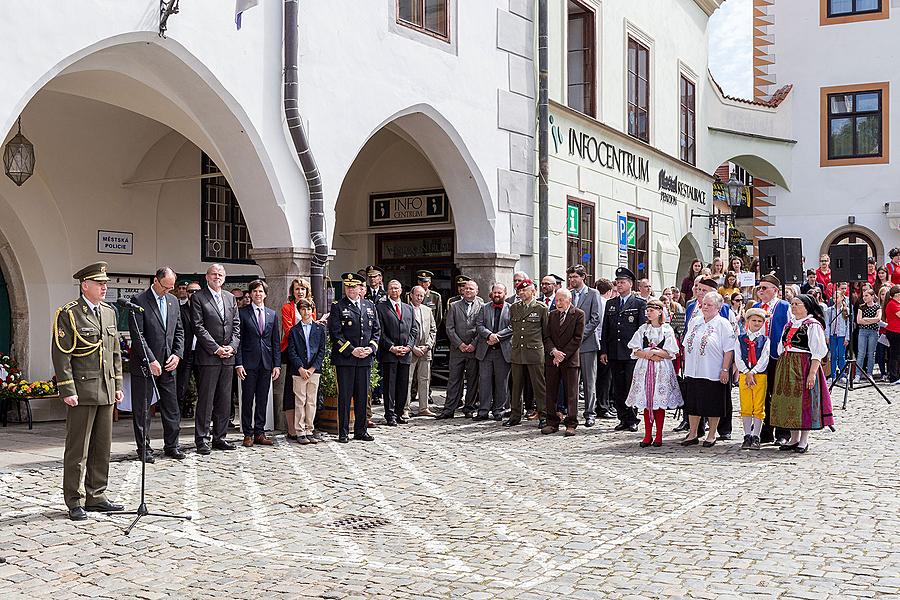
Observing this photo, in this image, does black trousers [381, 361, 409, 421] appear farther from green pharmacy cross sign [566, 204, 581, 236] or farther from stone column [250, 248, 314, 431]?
green pharmacy cross sign [566, 204, 581, 236]

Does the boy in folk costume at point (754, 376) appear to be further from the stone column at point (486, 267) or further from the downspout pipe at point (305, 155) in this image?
the stone column at point (486, 267)

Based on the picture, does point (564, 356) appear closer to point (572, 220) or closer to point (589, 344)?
point (589, 344)

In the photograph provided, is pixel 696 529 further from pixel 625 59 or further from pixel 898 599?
pixel 625 59

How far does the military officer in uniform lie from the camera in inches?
428

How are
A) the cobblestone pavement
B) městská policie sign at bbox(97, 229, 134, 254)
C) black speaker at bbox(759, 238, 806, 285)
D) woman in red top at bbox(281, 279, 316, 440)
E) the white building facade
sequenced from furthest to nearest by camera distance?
1. the white building facade
2. black speaker at bbox(759, 238, 806, 285)
3. městská policie sign at bbox(97, 229, 134, 254)
4. woman in red top at bbox(281, 279, 316, 440)
5. the cobblestone pavement

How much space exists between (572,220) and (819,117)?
13.3m

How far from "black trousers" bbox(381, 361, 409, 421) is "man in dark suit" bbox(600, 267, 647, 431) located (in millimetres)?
2452

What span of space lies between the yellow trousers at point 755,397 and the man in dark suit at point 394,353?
4.05m

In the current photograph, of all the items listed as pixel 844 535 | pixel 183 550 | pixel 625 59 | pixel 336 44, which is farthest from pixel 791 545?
pixel 625 59

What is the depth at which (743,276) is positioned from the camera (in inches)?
592

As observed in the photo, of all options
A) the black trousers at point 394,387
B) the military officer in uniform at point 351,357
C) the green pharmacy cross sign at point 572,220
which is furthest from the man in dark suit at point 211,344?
the green pharmacy cross sign at point 572,220

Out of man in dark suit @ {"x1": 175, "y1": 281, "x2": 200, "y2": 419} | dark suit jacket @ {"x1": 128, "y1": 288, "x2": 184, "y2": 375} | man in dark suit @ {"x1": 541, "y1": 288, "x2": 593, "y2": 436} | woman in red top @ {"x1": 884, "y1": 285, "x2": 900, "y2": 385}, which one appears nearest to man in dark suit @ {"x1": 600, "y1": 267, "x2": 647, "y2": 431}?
man in dark suit @ {"x1": 541, "y1": 288, "x2": 593, "y2": 436}

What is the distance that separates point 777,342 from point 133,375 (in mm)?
6329

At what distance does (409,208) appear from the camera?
1688cm
